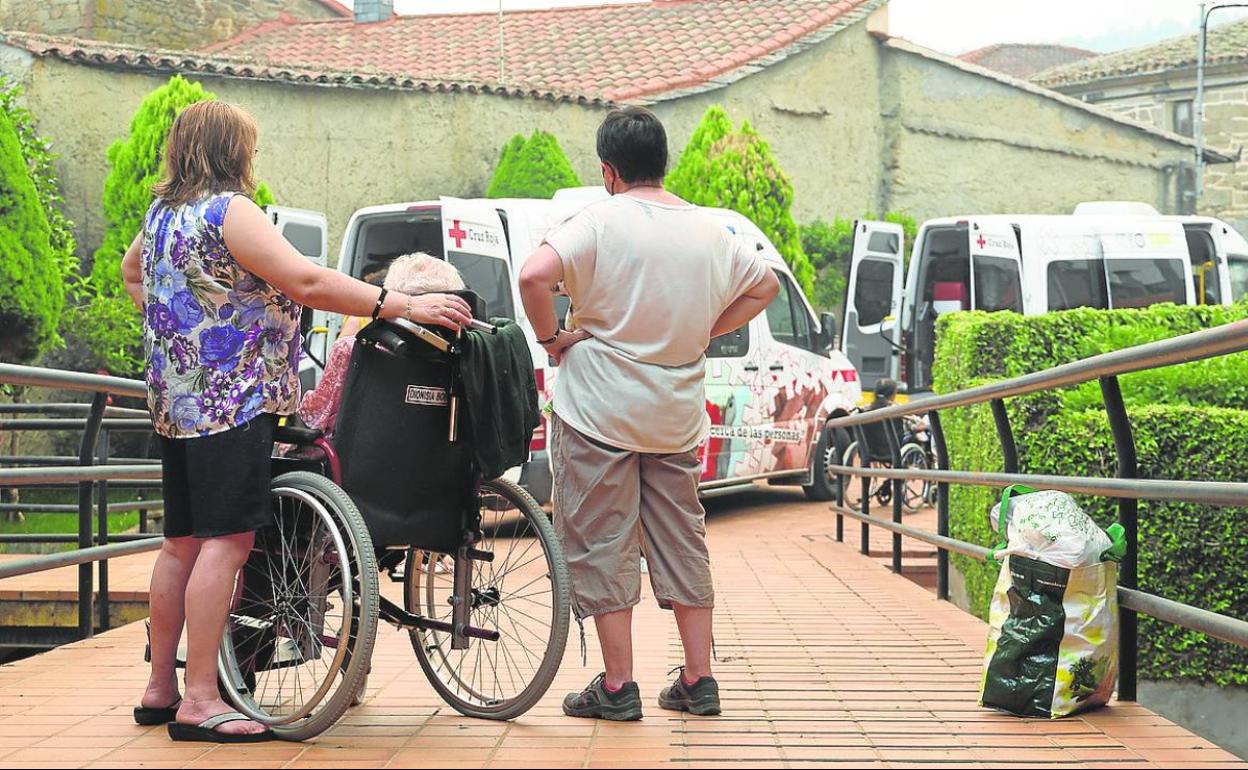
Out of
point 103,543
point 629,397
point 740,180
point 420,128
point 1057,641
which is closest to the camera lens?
point 1057,641

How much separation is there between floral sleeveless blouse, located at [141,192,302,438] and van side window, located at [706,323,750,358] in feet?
27.8

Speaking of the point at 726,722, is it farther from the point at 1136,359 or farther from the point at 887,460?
the point at 887,460

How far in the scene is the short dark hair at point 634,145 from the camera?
4676mm

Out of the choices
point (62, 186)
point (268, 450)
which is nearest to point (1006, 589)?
point (268, 450)

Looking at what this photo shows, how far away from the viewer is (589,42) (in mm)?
27719

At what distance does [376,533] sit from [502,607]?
595 millimetres

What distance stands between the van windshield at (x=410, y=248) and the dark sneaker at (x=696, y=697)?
21.1 feet

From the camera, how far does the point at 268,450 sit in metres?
4.18

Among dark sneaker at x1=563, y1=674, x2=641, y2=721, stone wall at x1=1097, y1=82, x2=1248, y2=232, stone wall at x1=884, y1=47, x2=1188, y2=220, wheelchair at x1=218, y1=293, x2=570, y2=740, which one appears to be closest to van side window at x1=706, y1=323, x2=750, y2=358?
dark sneaker at x1=563, y1=674, x2=641, y2=721

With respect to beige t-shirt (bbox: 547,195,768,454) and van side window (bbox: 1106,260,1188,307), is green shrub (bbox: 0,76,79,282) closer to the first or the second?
van side window (bbox: 1106,260,1188,307)

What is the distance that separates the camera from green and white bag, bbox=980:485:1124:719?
174 inches

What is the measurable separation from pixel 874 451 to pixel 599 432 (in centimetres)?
897

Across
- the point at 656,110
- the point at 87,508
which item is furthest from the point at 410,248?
the point at 656,110

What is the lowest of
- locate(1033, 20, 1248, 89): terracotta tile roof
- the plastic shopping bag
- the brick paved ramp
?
the brick paved ramp
